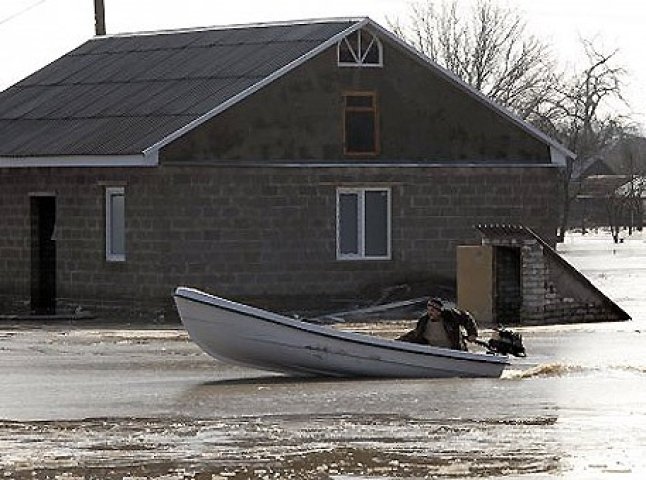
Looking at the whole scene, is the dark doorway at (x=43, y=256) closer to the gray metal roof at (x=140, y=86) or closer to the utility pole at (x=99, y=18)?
the gray metal roof at (x=140, y=86)

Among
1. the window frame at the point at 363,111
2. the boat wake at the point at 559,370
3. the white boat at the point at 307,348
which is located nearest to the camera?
the white boat at the point at 307,348

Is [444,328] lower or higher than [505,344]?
higher

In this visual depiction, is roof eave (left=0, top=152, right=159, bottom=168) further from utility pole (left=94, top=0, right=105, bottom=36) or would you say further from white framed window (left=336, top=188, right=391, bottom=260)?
utility pole (left=94, top=0, right=105, bottom=36)

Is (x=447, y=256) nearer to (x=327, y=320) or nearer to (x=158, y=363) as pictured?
(x=327, y=320)

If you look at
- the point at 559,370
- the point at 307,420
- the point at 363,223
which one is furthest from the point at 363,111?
the point at 307,420

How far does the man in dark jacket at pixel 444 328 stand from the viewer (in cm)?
2344

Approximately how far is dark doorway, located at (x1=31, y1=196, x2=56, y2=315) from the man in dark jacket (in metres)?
14.4

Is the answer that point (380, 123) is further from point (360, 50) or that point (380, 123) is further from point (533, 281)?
point (533, 281)

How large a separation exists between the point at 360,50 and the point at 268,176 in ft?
10.00

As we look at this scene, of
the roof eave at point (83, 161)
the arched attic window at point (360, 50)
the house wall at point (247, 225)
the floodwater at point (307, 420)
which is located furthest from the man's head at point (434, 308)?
the arched attic window at point (360, 50)

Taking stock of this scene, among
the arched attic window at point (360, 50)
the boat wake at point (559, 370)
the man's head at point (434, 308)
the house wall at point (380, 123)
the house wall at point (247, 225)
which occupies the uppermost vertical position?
the arched attic window at point (360, 50)

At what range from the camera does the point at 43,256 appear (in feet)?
122

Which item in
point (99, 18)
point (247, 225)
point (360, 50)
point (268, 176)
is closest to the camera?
point (247, 225)

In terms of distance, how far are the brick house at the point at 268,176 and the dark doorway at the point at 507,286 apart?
3.07 metres
